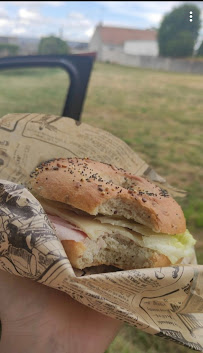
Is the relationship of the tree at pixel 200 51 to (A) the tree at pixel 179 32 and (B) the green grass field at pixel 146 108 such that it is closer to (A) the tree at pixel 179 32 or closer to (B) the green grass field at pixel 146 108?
(A) the tree at pixel 179 32

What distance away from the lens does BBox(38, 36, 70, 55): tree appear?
6.61ft

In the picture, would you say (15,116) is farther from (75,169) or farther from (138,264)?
(138,264)

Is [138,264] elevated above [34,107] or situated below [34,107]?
below

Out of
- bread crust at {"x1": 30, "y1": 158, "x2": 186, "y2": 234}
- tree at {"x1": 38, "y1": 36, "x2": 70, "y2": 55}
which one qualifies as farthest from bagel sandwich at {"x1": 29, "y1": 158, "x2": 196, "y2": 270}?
tree at {"x1": 38, "y1": 36, "x2": 70, "y2": 55}

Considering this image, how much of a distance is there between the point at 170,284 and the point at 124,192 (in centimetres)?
43

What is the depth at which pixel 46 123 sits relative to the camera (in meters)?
1.84

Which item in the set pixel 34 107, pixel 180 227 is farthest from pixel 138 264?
pixel 34 107

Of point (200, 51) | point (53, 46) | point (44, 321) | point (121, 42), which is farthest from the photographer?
point (121, 42)

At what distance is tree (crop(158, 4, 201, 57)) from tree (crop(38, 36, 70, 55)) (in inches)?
23.0

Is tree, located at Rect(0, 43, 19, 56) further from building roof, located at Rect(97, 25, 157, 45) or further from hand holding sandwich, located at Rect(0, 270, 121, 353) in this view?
hand holding sandwich, located at Rect(0, 270, 121, 353)

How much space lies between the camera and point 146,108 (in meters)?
3.63

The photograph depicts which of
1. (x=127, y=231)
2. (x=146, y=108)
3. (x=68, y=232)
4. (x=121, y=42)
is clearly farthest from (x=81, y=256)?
(x=146, y=108)

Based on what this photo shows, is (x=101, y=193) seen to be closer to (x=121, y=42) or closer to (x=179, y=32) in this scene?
(x=179, y=32)

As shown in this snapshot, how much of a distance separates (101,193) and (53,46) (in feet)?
3.40
